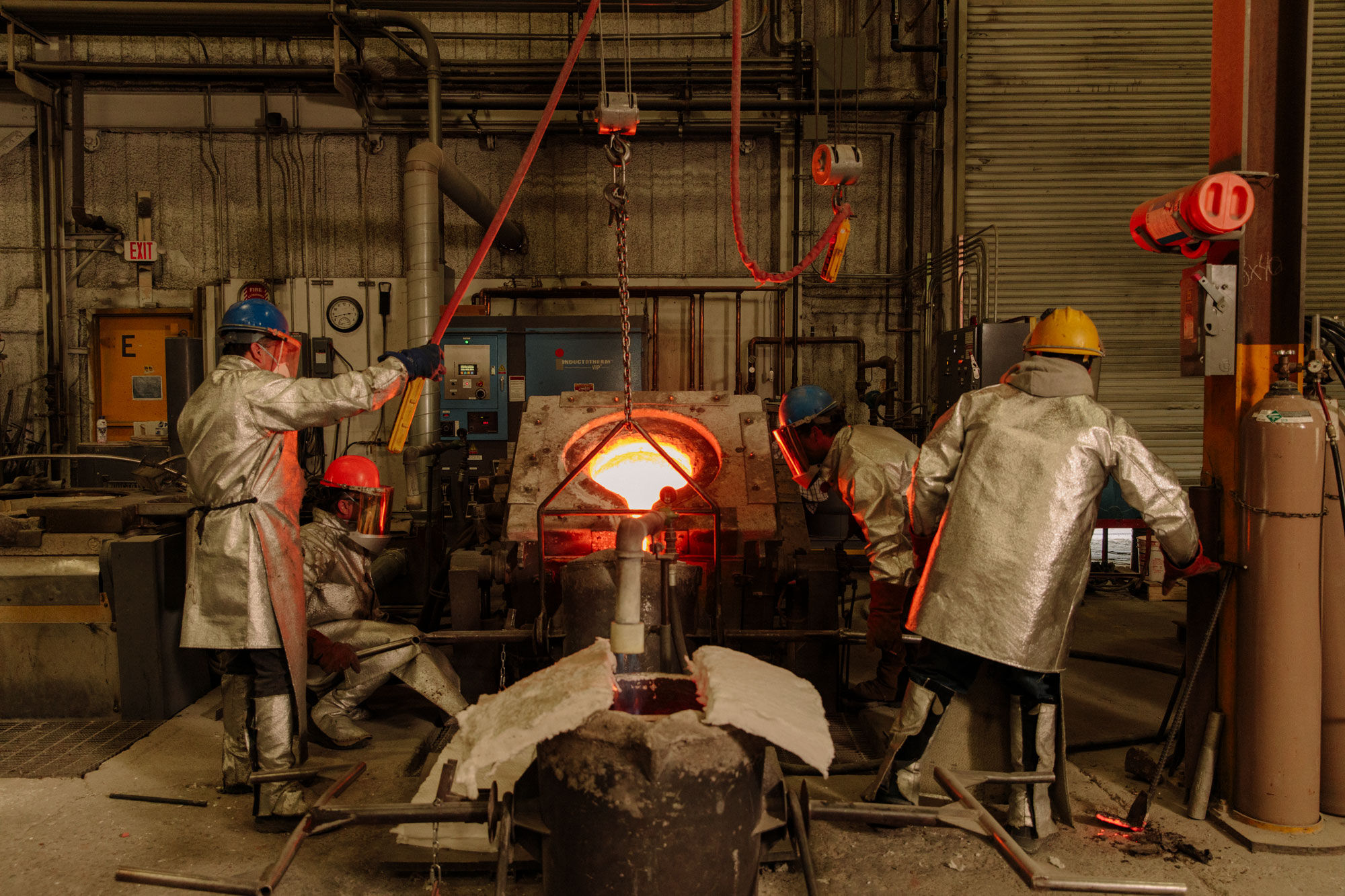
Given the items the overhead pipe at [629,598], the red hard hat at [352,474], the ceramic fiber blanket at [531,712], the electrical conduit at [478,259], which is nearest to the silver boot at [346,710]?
the red hard hat at [352,474]

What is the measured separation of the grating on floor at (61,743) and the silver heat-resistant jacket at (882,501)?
11.1 ft

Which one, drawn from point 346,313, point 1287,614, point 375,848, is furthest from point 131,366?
point 1287,614

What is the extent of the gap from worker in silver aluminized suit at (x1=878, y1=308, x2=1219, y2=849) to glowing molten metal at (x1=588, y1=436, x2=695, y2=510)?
5.66ft

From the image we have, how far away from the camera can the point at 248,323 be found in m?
2.90

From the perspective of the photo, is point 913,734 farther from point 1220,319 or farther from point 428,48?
point 428,48

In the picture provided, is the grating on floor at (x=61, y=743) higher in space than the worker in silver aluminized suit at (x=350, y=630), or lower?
lower

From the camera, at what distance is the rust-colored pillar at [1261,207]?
2.82m

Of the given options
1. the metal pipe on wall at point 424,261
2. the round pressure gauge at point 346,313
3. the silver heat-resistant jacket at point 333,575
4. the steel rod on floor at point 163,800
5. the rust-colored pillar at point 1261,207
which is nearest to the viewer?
the rust-colored pillar at point 1261,207

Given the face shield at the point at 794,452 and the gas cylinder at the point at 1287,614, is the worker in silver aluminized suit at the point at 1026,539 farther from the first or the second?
the face shield at the point at 794,452

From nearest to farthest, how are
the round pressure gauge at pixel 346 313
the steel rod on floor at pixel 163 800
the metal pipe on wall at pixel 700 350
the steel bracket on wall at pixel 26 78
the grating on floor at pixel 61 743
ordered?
the steel rod on floor at pixel 163 800, the grating on floor at pixel 61 743, the steel bracket on wall at pixel 26 78, the metal pipe on wall at pixel 700 350, the round pressure gauge at pixel 346 313

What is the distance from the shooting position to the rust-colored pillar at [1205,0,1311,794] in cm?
282

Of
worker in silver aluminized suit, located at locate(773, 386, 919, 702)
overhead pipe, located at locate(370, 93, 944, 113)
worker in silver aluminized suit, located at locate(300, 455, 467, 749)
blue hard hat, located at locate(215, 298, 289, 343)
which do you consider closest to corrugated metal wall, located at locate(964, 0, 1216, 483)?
overhead pipe, located at locate(370, 93, 944, 113)

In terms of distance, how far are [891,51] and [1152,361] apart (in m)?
3.92

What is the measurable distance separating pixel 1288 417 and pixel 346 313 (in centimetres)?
744
